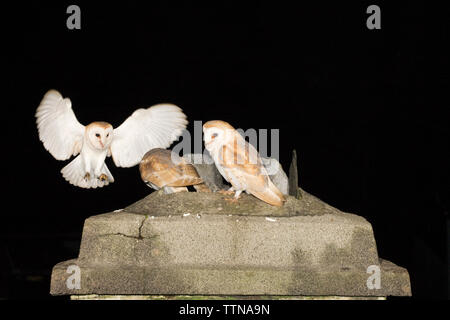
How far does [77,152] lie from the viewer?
3.88 m

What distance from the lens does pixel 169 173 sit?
11.7ft

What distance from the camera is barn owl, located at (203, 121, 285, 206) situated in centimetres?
327

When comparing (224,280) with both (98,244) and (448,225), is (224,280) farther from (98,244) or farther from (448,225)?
(448,225)

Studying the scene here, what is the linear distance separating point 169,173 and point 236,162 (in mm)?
495

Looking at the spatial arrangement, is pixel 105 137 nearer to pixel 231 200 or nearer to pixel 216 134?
pixel 216 134

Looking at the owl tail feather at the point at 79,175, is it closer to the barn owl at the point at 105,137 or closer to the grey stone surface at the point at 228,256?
the barn owl at the point at 105,137

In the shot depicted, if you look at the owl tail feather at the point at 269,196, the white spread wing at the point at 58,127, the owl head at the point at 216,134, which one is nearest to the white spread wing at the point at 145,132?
the white spread wing at the point at 58,127

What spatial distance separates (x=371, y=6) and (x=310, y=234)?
5.74ft

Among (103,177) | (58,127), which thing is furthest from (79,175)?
(58,127)

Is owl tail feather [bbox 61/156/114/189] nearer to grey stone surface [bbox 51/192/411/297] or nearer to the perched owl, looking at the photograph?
the perched owl

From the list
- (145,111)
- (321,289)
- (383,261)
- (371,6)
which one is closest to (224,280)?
(321,289)

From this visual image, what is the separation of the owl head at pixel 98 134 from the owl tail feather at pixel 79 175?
0.24m

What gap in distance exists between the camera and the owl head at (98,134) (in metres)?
3.71

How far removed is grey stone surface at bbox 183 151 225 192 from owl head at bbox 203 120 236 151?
0.34 m
